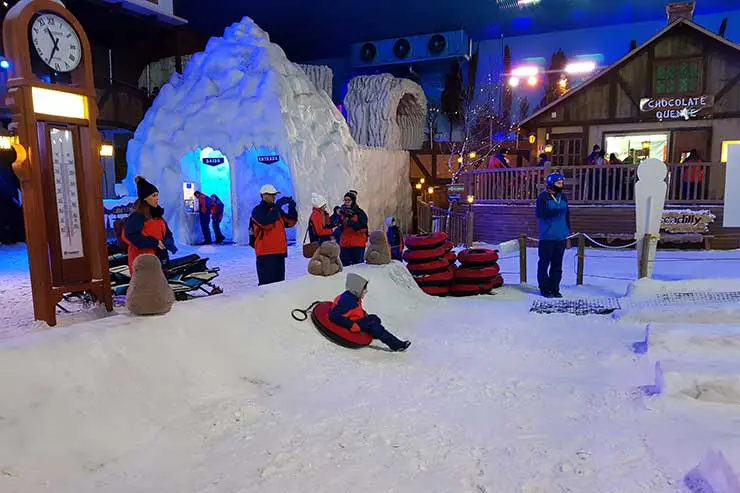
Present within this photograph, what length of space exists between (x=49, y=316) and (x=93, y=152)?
168 centimetres

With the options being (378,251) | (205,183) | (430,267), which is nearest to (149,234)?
(378,251)

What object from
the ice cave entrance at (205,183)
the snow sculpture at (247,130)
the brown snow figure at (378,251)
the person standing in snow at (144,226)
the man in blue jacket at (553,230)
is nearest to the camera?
the person standing in snow at (144,226)

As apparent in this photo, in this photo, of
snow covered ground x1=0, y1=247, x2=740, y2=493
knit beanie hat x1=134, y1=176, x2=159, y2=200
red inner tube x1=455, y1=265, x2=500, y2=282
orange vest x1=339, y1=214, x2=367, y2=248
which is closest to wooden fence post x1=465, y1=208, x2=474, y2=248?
red inner tube x1=455, y1=265, x2=500, y2=282

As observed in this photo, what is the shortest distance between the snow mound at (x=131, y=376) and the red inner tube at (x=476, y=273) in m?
3.30

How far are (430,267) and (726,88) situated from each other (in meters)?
12.7

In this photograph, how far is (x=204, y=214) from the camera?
15.1 m

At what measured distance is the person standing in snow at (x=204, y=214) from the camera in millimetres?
14891

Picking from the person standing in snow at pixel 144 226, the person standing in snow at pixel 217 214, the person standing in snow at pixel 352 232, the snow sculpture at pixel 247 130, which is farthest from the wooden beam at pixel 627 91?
the person standing in snow at pixel 144 226

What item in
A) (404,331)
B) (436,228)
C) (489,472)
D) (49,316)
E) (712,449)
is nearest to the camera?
(712,449)

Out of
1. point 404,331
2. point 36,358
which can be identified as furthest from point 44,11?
point 404,331

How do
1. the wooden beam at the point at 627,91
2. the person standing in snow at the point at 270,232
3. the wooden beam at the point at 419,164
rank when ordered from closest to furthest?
the person standing in snow at the point at 270,232 < the wooden beam at the point at 627,91 < the wooden beam at the point at 419,164

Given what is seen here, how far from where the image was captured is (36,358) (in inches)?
134

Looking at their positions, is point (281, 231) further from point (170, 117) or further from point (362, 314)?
point (170, 117)

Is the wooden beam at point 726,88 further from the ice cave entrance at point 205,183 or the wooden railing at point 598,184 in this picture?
the ice cave entrance at point 205,183
